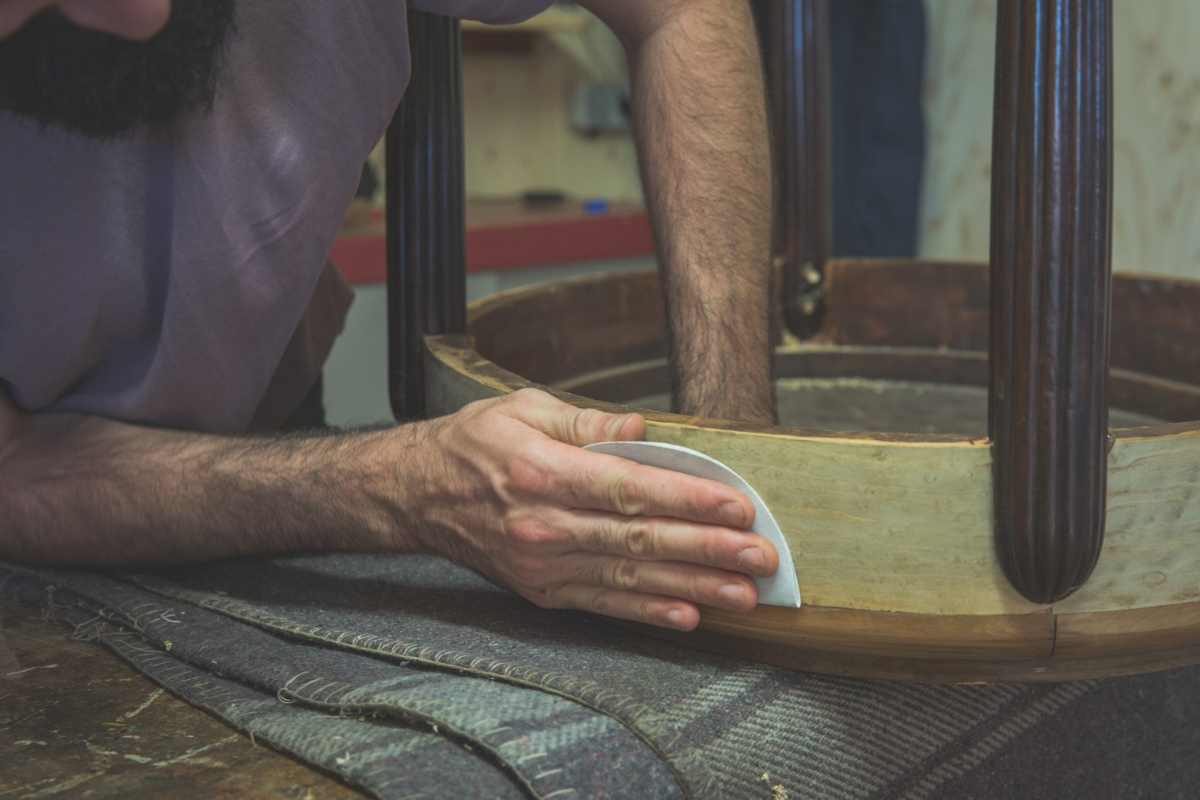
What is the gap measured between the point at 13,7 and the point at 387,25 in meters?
0.23

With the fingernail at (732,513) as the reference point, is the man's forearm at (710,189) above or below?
above

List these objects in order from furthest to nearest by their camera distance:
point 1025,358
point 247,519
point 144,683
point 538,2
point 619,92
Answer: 1. point 619,92
2. point 538,2
3. point 247,519
4. point 144,683
5. point 1025,358

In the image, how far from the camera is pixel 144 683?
669mm

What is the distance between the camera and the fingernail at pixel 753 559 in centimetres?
60

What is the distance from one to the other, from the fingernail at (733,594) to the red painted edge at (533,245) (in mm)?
1407

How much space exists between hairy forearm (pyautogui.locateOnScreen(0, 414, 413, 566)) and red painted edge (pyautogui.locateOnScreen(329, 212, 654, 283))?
1.11 meters

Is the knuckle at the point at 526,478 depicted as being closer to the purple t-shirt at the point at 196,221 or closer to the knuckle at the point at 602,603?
the knuckle at the point at 602,603

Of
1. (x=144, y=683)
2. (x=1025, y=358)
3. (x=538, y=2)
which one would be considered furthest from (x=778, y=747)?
(x=538, y=2)

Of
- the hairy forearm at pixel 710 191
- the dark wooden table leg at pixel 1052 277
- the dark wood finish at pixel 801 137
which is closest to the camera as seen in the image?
the dark wooden table leg at pixel 1052 277

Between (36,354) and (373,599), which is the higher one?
(36,354)

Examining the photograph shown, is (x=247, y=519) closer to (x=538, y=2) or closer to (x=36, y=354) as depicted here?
(x=36, y=354)

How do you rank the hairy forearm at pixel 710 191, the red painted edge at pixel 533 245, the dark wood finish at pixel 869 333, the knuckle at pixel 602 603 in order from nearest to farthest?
the knuckle at pixel 602 603 → the hairy forearm at pixel 710 191 → the dark wood finish at pixel 869 333 → the red painted edge at pixel 533 245

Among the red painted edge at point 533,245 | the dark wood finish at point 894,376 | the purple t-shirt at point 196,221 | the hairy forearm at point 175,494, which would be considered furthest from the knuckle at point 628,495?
the red painted edge at point 533,245

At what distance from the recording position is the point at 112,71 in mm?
749
